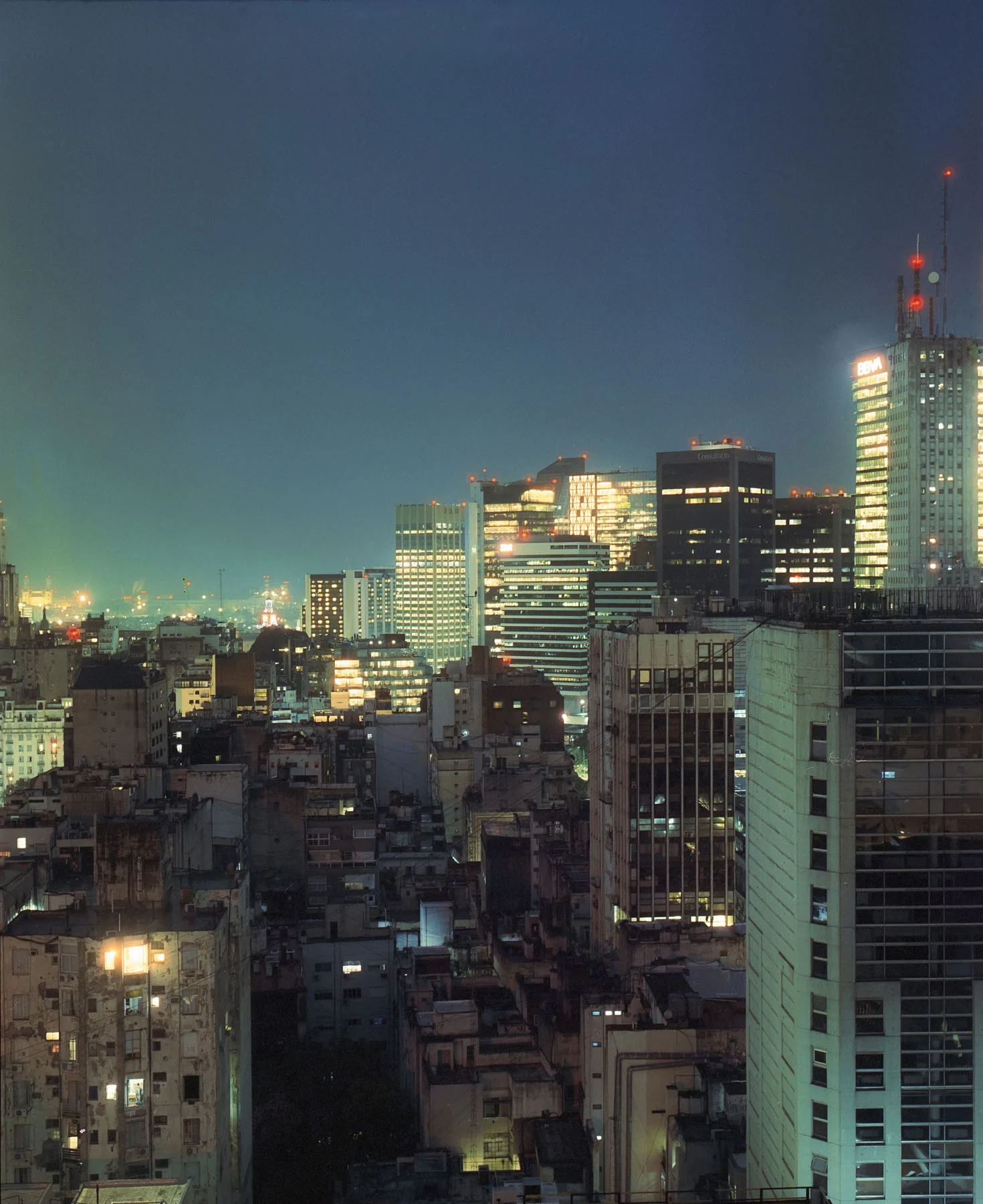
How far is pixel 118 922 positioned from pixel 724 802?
881cm

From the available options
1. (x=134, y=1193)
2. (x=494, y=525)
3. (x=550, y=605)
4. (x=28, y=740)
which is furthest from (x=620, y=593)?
(x=134, y=1193)

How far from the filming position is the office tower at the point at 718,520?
2093 inches

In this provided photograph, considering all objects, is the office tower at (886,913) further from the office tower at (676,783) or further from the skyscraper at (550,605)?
the skyscraper at (550,605)

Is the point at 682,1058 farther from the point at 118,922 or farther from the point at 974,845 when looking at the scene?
the point at 118,922

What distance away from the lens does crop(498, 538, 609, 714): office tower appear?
5388cm

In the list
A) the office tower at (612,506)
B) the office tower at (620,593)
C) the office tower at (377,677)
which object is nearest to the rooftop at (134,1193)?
the office tower at (377,677)

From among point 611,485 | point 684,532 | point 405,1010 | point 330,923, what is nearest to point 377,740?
point 330,923

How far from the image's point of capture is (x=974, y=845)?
30.2 feet

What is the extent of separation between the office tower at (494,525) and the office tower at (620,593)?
12075 mm

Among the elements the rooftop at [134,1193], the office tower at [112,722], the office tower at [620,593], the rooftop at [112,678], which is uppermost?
the office tower at [620,593]

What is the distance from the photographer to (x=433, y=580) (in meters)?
75.8

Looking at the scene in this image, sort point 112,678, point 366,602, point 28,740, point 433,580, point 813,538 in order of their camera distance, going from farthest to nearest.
Answer: point 366,602 → point 433,580 → point 813,538 → point 28,740 → point 112,678

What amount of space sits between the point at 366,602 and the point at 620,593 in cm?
3305

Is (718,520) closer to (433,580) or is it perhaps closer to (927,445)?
(927,445)
